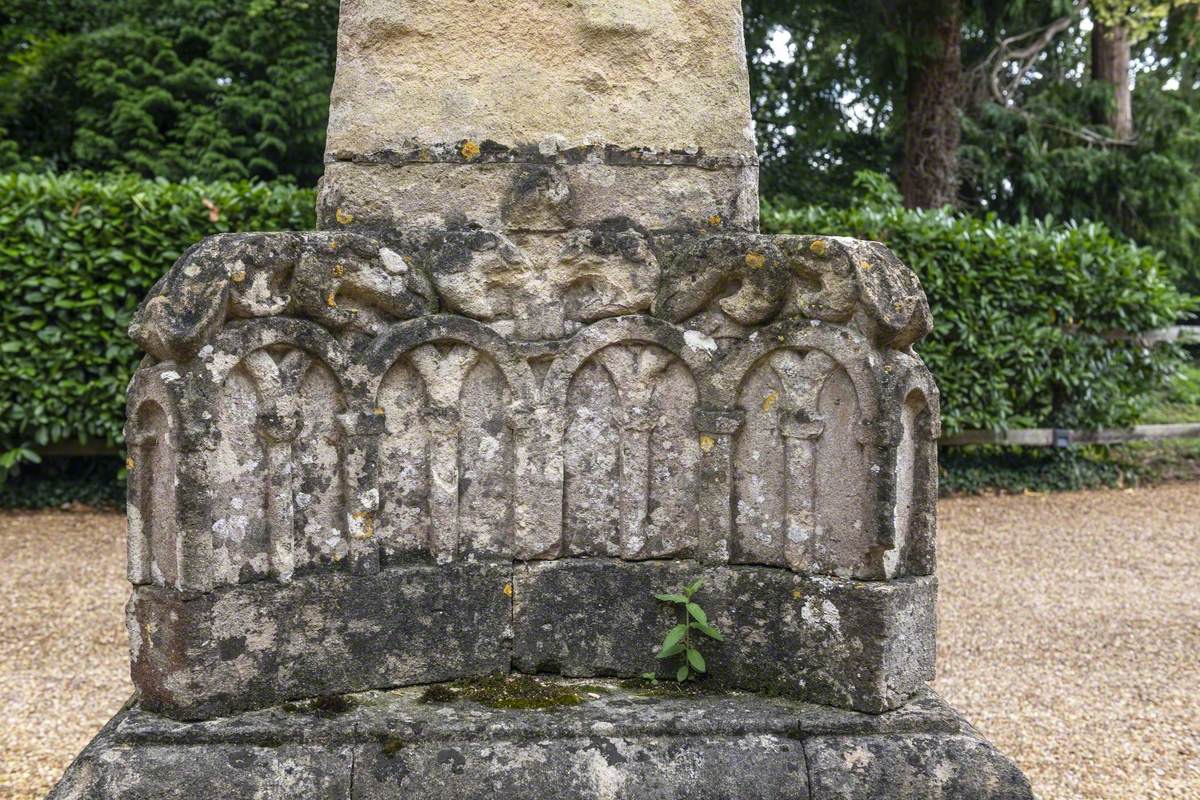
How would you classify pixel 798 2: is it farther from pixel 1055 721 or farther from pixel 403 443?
pixel 403 443

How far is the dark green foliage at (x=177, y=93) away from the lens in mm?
11227

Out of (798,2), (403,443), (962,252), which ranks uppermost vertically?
(798,2)

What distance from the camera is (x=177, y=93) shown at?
1176cm

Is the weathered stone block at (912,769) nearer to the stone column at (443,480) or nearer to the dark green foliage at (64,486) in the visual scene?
the stone column at (443,480)

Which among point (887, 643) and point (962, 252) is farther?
point (962, 252)

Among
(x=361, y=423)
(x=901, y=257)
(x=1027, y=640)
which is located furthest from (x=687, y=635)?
(x=901, y=257)

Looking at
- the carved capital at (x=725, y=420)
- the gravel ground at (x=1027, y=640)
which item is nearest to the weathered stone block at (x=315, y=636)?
the carved capital at (x=725, y=420)

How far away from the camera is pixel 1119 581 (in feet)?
24.4

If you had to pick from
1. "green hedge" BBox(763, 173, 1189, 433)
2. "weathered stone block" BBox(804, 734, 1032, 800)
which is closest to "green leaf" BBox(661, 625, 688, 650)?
"weathered stone block" BBox(804, 734, 1032, 800)

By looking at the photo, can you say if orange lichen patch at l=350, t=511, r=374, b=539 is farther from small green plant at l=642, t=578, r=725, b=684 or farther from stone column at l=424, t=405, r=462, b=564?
small green plant at l=642, t=578, r=725, b=684

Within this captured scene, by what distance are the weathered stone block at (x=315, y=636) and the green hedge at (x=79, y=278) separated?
5617 mm

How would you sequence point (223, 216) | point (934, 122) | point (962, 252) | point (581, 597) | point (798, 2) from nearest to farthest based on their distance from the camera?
1. point (581, 597)
2. point (223, 216)
3. point (962, 252)
4. point (934, 122)
5. point (798, 2)

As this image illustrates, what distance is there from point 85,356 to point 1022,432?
7.47m

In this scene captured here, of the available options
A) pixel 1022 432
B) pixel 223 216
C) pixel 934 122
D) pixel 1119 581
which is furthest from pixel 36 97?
pixel 1119 581
